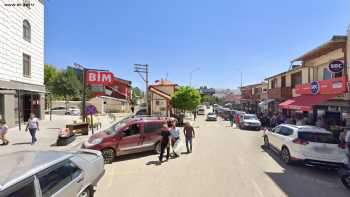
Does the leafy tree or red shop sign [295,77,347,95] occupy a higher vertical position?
the leafy tree

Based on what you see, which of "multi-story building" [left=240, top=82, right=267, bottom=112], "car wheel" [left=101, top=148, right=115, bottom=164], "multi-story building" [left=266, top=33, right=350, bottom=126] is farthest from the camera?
"multi-story building" [left=240, top=82, right=267, bottom=112]

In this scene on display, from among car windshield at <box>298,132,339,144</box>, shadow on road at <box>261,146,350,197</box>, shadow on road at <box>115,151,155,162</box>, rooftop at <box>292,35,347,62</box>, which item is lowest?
shadow on road at <box>261,146,350,197</box>

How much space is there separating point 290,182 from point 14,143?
14157 mm

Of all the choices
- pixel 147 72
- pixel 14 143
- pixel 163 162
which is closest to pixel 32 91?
pixel 14 143

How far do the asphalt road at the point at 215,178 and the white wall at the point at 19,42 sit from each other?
1550 cm

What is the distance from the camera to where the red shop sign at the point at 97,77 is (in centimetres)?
1945

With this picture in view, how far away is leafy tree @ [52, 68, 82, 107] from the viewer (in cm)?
5316

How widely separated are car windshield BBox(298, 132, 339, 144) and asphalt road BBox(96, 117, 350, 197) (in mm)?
1120

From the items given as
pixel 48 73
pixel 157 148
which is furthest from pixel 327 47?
pixel 48 73

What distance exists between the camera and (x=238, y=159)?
1083cm

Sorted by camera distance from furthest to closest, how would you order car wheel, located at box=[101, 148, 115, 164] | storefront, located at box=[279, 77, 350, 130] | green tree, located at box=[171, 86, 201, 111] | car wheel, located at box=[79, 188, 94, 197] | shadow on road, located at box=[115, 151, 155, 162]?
green tree, located at box=[171, 86, 201, 111]
storefront, located at box=[279, 77, 350, 130]
shadow on road, located at box=[115, 151, 155, 162]
car wheel, located at box=[101, 148, 115, 164]
car wheel, located at box=[79, 188, 94, 197]

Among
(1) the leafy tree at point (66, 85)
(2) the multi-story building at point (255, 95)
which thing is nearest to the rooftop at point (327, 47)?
(2) the multi-story building at point (255, 95)

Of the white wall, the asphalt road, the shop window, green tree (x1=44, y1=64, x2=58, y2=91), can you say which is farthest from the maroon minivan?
green tree (x1=44, y1=64, x2=58, y2=91)

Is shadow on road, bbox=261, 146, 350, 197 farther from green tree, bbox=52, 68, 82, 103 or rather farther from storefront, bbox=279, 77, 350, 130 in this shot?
green tree, bbox=52, 68, 82, 103
